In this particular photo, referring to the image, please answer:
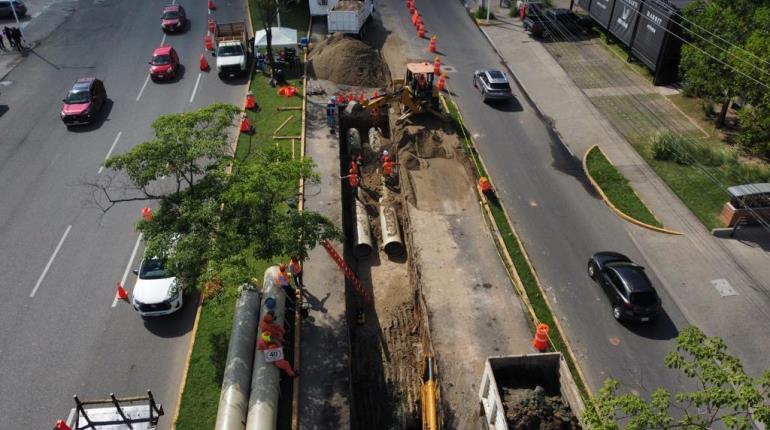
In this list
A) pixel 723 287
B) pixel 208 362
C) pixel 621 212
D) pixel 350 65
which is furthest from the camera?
pixel 350 65

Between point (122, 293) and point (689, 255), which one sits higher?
point (122, 293)

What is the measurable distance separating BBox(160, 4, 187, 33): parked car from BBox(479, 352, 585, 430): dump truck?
35.0 m

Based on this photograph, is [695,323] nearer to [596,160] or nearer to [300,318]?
[596,160]

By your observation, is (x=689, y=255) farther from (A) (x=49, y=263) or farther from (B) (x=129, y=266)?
(A) (x=49, y=263)

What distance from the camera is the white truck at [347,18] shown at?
125ft

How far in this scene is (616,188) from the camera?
85.3 ft

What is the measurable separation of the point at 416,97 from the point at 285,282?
48.8 feet

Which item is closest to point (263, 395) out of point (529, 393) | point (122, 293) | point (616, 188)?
point (529, 393)

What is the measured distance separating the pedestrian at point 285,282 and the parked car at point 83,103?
17196 millimetres

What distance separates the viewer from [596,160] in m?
27.8

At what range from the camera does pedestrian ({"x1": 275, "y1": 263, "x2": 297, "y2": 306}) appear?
60.5 feet

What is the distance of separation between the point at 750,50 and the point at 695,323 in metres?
14.4

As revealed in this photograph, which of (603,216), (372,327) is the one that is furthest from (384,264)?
(603,216)

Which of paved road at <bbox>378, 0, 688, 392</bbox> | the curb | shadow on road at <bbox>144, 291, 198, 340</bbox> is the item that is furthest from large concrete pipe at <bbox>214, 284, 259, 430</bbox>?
the curb
